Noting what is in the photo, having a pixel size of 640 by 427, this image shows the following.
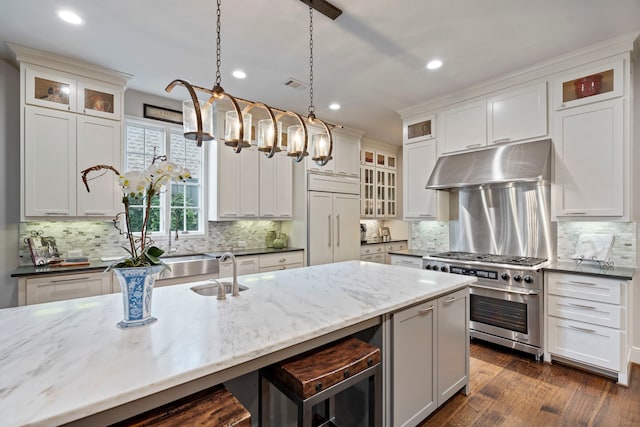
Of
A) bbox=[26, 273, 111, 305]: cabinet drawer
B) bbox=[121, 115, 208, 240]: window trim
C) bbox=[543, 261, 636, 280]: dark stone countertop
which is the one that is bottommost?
bbox=[26, 273, 111, 305]: cabinet drawer

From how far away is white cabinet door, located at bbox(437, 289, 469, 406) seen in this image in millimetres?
2125

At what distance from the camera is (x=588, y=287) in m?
2.67

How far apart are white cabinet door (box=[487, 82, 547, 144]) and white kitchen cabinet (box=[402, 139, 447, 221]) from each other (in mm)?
753

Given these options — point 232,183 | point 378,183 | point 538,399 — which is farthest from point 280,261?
point 538,399

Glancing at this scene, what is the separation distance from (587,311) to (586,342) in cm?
27

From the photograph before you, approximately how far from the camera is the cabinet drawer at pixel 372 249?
5.46 meters

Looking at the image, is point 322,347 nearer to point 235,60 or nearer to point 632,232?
point 235,60

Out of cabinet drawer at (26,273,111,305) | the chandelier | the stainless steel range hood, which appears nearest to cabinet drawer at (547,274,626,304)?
the stainless steel range hood

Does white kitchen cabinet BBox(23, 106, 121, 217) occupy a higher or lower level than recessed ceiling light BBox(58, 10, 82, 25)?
lower

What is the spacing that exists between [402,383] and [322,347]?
62 cm

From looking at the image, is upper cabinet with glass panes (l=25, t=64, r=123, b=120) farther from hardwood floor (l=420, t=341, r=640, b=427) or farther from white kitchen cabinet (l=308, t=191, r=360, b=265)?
hardwood floor (l=420, t=341, r=640, b=427)

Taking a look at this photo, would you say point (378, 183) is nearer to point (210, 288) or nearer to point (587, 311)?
point (587, 311)

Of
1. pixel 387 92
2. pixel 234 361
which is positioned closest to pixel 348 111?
pixel 387 92

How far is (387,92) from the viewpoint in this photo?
3.69 meters
